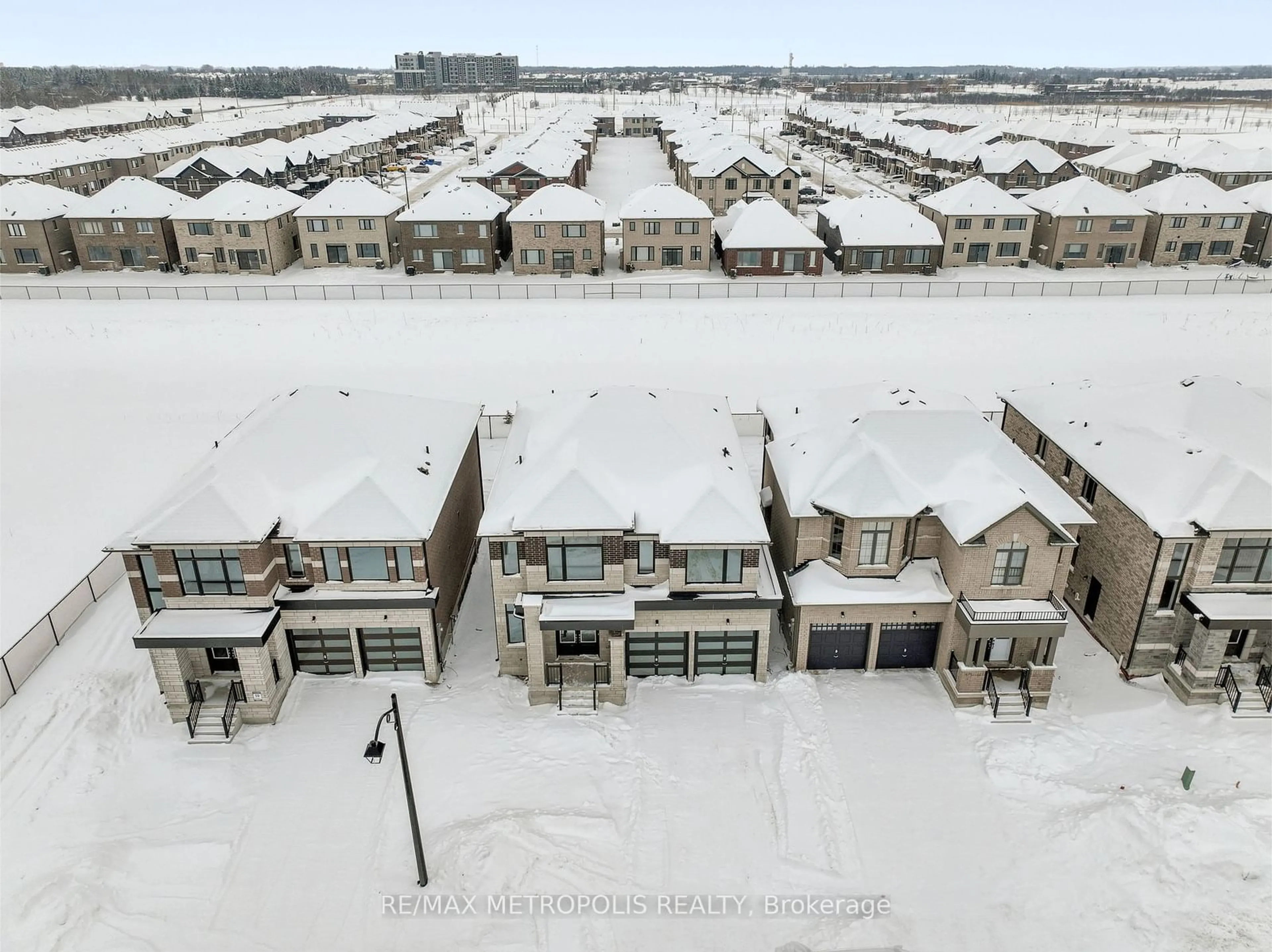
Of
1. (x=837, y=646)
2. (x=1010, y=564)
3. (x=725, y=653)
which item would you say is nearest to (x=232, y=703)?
(x=725, y=653)

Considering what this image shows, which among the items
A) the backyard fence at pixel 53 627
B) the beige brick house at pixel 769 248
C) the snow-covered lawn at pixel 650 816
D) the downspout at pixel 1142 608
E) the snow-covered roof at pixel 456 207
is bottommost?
the snow-covered lawn at pixel 650 816

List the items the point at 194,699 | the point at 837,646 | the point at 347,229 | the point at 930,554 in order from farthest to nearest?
the point at 347,229, the point at 930,554, the point at 837,646, the point at 194,699

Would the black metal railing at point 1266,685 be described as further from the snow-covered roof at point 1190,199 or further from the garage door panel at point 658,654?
the snow-covered roof at point 1190,199

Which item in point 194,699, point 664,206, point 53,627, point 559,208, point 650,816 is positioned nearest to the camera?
point 650,816

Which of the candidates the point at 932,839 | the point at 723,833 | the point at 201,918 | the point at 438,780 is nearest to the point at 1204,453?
the point at 932,839

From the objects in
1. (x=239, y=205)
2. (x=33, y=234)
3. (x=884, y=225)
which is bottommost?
(x=33, y=234)

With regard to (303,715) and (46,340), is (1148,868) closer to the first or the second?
(303,715)

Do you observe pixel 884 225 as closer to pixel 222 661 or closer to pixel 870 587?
pixel 870 587

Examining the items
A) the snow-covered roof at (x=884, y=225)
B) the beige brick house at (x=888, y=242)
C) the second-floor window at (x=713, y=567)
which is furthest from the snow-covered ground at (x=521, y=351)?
the second-floor window at (x=713, y=567)
